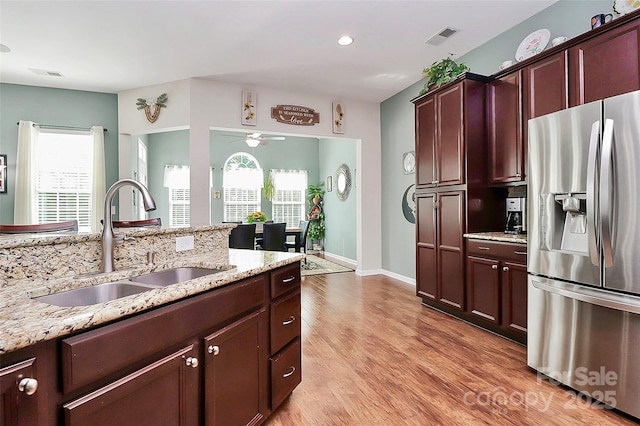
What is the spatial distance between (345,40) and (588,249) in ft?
9.93

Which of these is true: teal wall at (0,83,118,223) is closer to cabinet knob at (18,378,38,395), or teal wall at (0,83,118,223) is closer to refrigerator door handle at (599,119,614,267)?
cabinet knob at (18,378,38,395)

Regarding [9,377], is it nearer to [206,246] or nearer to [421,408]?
[206,246]

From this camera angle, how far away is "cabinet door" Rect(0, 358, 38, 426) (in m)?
0.74

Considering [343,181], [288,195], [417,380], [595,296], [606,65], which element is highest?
[606,65]

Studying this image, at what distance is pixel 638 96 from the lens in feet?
5.79

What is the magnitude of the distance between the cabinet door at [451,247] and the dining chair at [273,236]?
9.21 feet

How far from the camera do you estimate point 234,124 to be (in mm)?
4934

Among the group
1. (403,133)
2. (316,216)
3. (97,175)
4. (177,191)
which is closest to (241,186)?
(177,191)

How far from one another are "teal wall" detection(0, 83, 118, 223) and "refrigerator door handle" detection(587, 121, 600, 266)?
235 inches

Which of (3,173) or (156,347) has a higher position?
(3,173)

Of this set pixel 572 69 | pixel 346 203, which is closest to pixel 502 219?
pixel 572 69

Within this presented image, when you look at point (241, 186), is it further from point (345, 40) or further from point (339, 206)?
point (345, 40)

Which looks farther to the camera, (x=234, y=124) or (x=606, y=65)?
(x=234, y=124)

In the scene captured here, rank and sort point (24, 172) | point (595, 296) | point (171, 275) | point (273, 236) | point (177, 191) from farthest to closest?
point (177, 191) → point (273, 236) → point (24, 172) → point (595, 296) → point (171, 275)
